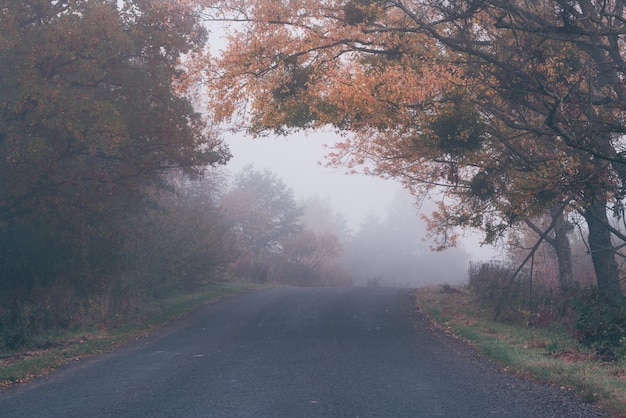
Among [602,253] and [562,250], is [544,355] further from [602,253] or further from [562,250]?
[562,250]

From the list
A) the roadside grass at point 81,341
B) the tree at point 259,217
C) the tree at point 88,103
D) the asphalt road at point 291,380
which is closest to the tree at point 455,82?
the tree at point 88,103

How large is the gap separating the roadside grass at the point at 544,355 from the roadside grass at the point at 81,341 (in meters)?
8.15

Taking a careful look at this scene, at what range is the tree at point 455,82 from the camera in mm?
13523

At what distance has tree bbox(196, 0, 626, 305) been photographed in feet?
44.4

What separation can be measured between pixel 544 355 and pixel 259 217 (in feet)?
162

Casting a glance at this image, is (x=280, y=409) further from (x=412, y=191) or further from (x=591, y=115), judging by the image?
(x=412, y=191)

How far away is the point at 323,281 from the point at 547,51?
128ft

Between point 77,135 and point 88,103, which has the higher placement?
point 88,103

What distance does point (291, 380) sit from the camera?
396 inches

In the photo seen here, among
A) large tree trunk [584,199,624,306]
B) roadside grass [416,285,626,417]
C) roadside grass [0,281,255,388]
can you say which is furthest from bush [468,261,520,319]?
roadside grass [0,281,255,388]

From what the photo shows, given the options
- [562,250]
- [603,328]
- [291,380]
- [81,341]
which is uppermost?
[562,250]

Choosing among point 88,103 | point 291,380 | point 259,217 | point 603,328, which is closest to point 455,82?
point 603,328

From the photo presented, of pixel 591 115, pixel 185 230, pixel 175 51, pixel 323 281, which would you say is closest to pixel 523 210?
pixel 591 115

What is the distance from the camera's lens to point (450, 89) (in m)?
14.8
